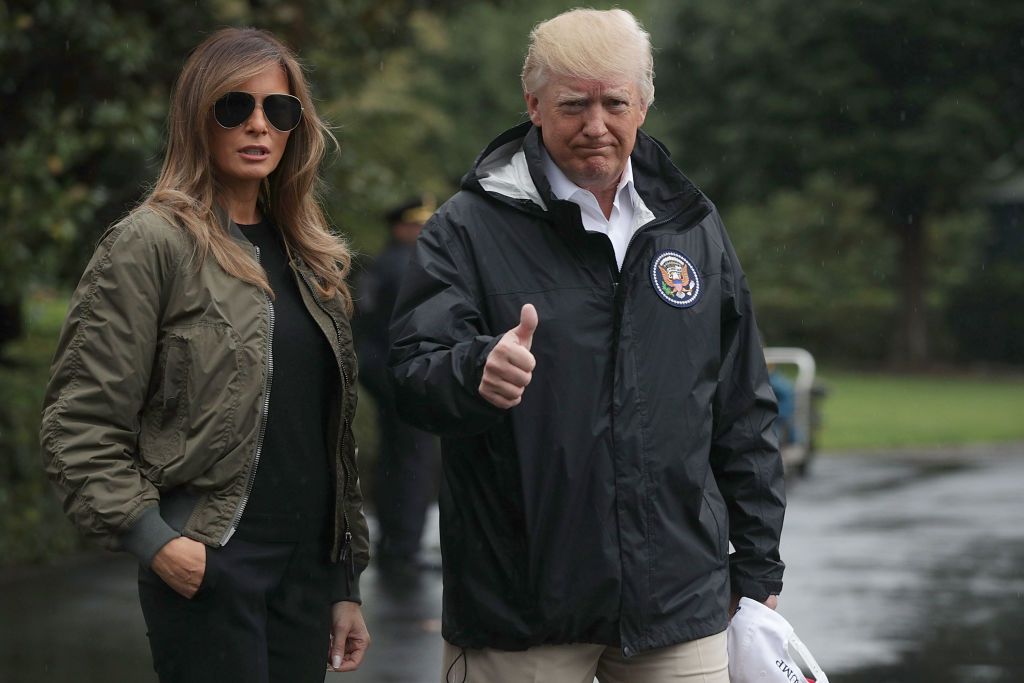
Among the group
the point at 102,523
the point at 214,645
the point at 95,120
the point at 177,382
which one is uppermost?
the point at 95,120

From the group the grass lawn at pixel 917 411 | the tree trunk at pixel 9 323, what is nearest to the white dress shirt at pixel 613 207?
the tree trunk at pixel 9 323

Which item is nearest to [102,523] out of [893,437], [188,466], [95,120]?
[188,466]

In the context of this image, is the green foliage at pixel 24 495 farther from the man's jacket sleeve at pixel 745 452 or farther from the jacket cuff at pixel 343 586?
the man's jacket sleeve at pixel 745 452

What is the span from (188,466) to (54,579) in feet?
20.3

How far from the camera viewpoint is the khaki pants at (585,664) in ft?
11.0

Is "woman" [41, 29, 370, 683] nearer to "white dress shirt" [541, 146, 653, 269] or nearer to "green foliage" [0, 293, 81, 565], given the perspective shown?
"white dress shirt" [541, 146, 653, 269]

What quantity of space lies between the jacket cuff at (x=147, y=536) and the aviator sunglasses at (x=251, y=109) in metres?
0.79

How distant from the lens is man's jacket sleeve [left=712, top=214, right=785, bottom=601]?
3602mm


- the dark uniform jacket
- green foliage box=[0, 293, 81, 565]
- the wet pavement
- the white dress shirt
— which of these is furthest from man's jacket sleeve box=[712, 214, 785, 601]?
green foliage box=[0, 293, 81, 565]

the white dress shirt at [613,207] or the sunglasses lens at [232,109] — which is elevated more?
the sunglasses lens at [232,109]

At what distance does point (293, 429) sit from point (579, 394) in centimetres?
57

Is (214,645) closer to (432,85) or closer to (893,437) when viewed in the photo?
(893,437)

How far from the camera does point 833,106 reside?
1425 inches

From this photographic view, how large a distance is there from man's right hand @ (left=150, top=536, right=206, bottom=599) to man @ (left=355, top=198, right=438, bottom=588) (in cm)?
576
